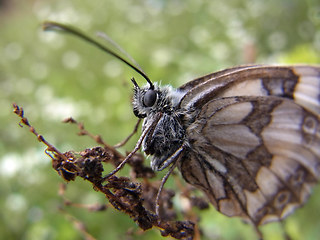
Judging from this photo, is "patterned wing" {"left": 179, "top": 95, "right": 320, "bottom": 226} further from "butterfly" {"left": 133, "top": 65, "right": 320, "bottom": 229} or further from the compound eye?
the compound eye

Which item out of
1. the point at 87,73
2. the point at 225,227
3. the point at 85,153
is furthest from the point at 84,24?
the point at 85,153

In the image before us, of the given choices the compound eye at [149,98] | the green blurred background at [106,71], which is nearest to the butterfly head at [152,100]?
the compound eye at [149,98]

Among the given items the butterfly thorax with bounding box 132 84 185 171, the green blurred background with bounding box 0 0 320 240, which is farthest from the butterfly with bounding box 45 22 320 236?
the green blurred background with bounding box 0 0 320 240

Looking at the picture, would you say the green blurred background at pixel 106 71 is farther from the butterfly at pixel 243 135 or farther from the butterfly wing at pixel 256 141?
the butterfly wing at pixel 256 141

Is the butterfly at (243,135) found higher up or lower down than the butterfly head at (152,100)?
lower down

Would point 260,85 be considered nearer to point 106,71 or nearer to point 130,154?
point 130,154

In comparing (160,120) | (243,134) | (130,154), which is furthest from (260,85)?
(130,154)

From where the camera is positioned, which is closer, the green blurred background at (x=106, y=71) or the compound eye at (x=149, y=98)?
the compound eye at (x=149, y=98)

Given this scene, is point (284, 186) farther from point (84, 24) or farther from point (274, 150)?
point (84, 24)

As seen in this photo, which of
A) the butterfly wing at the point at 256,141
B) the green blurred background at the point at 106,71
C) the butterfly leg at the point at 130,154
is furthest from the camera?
the green blurred background at the point at 106,71
